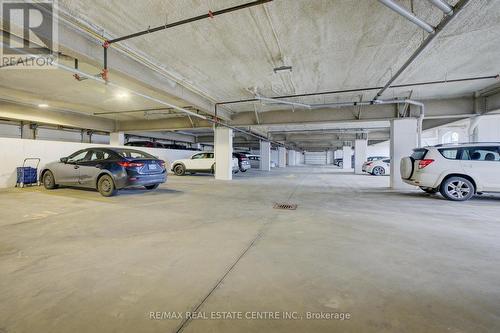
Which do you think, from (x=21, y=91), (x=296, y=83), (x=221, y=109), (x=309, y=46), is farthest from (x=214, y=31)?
(x=21, y=91)

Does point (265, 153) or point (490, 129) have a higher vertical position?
point (490, 129)

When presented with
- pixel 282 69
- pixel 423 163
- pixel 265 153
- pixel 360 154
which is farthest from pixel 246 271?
pixel 265 153

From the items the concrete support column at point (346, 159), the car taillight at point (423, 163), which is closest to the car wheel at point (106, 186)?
the car taillight at point (423, 163)

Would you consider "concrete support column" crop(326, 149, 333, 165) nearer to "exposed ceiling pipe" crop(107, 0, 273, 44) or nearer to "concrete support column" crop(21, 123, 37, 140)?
"concrete support column" crop(21, 123, 37, 140)

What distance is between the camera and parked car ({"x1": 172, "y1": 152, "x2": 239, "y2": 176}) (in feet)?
42.0

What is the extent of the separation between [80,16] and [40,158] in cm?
733

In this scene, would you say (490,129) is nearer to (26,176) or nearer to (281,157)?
(26,176)

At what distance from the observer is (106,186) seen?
5746 mm

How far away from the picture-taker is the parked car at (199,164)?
12.8m

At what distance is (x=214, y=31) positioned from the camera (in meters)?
3.74

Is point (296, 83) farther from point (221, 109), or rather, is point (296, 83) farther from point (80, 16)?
point (80, 16)

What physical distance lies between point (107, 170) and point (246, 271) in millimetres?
5154

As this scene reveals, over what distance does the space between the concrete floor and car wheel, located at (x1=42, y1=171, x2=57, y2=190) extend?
319 centimetres

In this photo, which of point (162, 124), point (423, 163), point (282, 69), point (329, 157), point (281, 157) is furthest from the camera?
point (329, 157)
